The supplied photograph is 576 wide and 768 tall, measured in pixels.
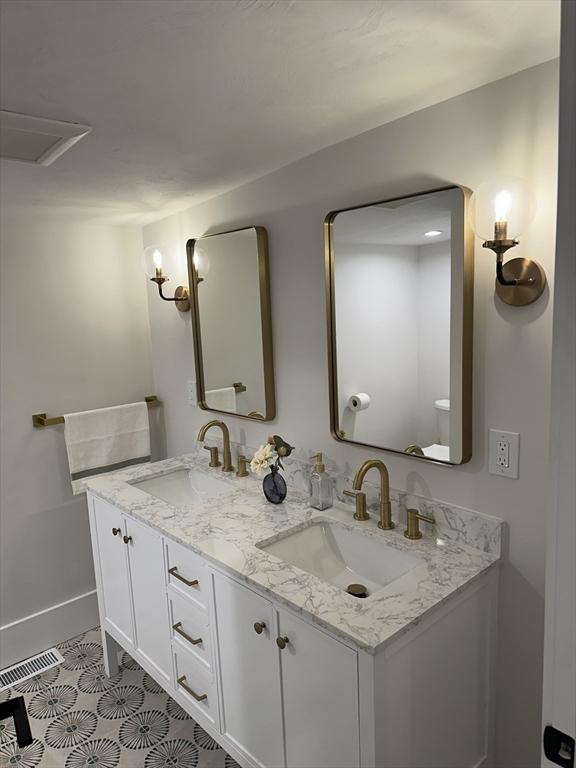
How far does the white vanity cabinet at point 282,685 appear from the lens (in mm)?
1322

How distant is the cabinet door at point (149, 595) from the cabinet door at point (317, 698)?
681mm

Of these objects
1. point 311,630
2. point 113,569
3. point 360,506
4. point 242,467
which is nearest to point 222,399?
point 242,467

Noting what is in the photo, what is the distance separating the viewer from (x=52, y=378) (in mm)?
2742

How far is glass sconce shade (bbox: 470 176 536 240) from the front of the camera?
1359 millimetres

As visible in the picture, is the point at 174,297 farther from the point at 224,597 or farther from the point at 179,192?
the point at 224,597

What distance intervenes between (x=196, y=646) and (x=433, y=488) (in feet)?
3.18

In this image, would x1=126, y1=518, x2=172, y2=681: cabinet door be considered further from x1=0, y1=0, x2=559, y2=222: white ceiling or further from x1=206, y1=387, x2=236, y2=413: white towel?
x1=0, y1=0, x2=559, y2=222: white ceiling

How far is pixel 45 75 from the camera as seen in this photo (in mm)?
1228

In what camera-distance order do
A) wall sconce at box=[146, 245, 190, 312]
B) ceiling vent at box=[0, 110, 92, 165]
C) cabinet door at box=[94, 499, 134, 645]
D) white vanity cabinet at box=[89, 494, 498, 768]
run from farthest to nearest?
wall sconce at box=[146, 245, 190, 312] < cabinet door at box=[94, 499, 134, 645] < ceiling vent at box=[0, 110, 92, 165] < white vanity cabinet at box=[89, 494, 498, 768]

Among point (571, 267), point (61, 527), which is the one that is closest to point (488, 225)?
point (571, 267)

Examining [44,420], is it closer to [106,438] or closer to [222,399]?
[106,438]

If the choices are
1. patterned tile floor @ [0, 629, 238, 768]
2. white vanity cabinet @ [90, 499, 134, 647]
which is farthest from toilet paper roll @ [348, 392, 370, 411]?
patterned tile floor @ [0, 629, 238, 768]

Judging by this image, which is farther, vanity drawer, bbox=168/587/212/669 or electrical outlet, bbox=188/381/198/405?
electrical outlet, bbox=188/381/198/405

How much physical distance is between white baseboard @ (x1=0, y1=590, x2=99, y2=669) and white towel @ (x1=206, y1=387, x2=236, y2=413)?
1297mm
